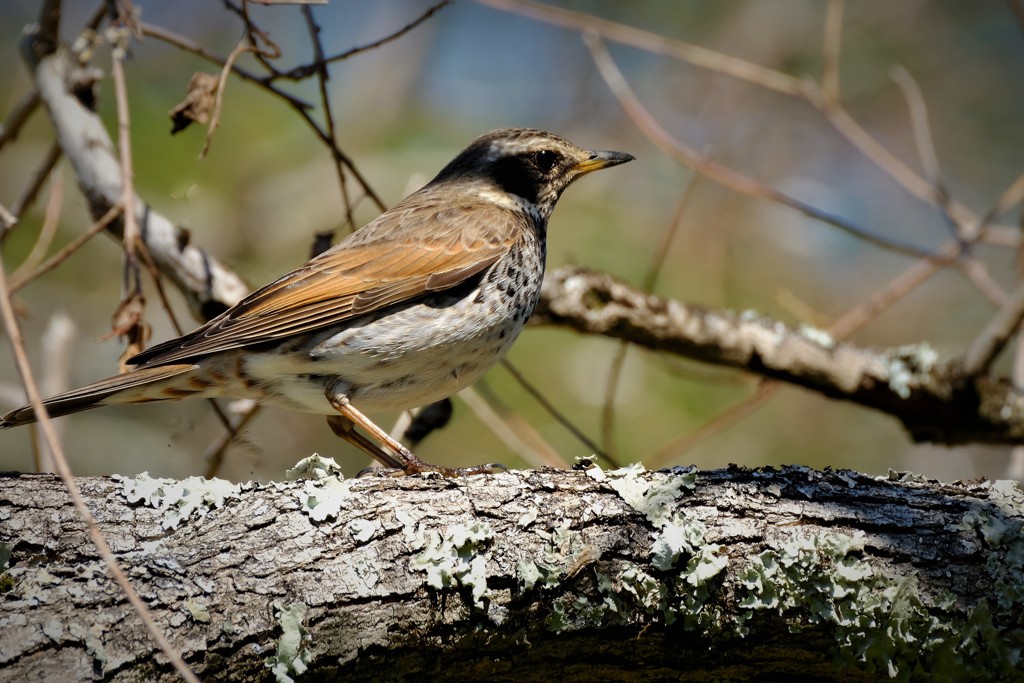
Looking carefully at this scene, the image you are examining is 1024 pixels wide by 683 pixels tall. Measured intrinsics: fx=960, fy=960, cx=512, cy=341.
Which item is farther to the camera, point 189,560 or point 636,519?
point 636,519

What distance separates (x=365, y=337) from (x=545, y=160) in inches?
71.5

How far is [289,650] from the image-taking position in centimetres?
269

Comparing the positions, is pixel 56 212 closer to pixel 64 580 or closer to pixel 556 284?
pixel 556 284

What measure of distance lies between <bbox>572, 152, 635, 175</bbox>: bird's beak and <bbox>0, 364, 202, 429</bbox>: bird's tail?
8.36 feet

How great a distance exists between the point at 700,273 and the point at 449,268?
14.8 feet

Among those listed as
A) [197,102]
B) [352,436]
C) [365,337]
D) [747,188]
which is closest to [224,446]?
[352,436]

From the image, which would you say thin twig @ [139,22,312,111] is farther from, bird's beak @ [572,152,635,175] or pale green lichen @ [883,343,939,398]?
pale green lichen @ [883,343,939,398]

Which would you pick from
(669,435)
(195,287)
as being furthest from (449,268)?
(669,435)

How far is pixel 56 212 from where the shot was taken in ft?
18.7

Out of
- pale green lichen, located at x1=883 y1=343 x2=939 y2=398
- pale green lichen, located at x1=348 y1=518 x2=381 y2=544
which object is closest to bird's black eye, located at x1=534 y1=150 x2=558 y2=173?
pale green lichen, located at x1=883 y1=343 x2=939 y2=398

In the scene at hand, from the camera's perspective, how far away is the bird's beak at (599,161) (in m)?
5.57

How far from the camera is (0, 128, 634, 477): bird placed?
14.3ft

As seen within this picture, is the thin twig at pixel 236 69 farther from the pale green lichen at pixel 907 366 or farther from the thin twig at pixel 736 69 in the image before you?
the pale green lichen at pixel 907 366

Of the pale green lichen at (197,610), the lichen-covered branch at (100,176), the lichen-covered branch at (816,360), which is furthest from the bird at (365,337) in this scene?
the pale green lichen at (197,610)
